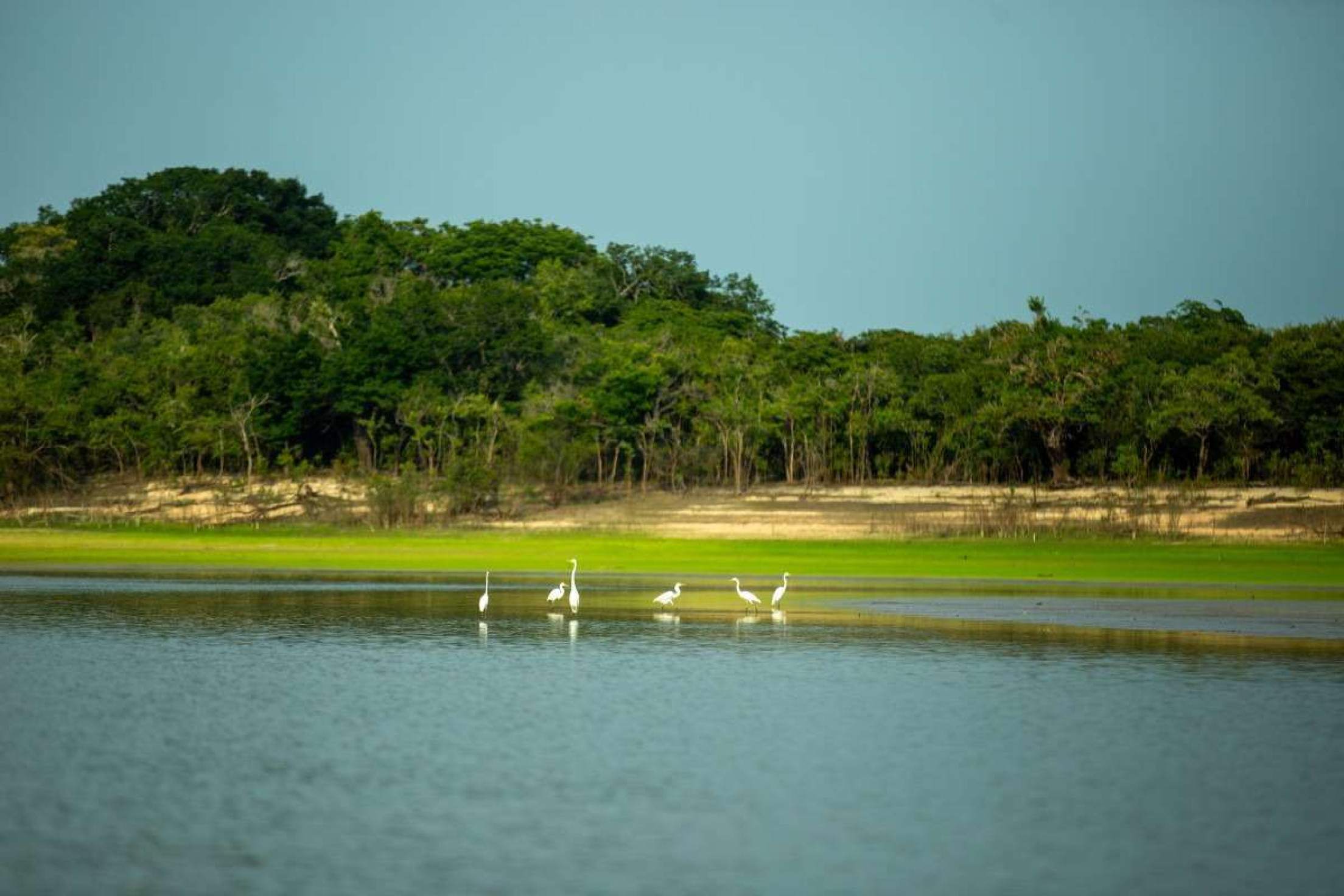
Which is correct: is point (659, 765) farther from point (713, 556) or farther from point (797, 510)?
point (797, 510)

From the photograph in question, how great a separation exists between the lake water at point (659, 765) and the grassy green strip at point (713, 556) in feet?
60.5

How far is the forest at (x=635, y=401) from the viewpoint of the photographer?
7294 centimetres

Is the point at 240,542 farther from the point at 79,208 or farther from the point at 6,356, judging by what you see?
the point at 79,208

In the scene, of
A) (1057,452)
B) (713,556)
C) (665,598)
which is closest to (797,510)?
(1057,452)

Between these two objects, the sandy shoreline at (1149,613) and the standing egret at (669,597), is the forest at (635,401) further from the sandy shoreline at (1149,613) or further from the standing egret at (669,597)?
the standing egret at (669,597)

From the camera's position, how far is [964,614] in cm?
3434

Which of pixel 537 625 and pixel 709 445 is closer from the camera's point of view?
pixel 537 625

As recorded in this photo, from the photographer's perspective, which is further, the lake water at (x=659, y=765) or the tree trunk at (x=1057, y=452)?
the tree trunk at (x=1057, y=452)

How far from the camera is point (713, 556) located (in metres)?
54.9

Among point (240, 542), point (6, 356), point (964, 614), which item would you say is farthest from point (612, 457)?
point (964, 614)

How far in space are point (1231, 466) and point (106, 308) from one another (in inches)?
2877

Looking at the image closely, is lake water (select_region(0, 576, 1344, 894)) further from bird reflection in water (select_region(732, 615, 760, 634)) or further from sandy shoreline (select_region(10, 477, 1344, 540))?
sandy shoreline (select_region(10, 477, 1344, 540))

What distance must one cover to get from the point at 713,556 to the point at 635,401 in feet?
83.5

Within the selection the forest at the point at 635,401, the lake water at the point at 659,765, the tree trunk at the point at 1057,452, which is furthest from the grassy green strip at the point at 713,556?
the lake water at the point at 659,765
